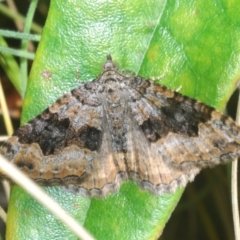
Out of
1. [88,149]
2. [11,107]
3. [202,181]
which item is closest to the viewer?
[88,149]

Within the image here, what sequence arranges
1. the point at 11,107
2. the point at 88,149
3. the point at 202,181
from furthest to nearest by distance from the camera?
the point at 202,181 < the point at 11,107 < the point at 88,149

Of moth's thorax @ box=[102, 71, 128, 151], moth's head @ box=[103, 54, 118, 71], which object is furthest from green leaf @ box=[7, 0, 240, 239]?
moth's thorax @ box=[102, 71, 128, 151]

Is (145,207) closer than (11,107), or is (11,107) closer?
(145,207)

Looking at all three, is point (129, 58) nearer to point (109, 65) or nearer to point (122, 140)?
point (109, 65)

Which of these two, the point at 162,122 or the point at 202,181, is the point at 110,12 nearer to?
the point at 162,122

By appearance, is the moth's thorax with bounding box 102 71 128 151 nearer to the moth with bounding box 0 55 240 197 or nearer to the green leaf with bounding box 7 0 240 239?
the moth with bounding box 0 55 240 197

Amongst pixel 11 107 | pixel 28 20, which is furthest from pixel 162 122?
pixel 11 107

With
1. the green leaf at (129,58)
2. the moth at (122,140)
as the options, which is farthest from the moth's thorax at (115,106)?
the green leaf at (129,58)
